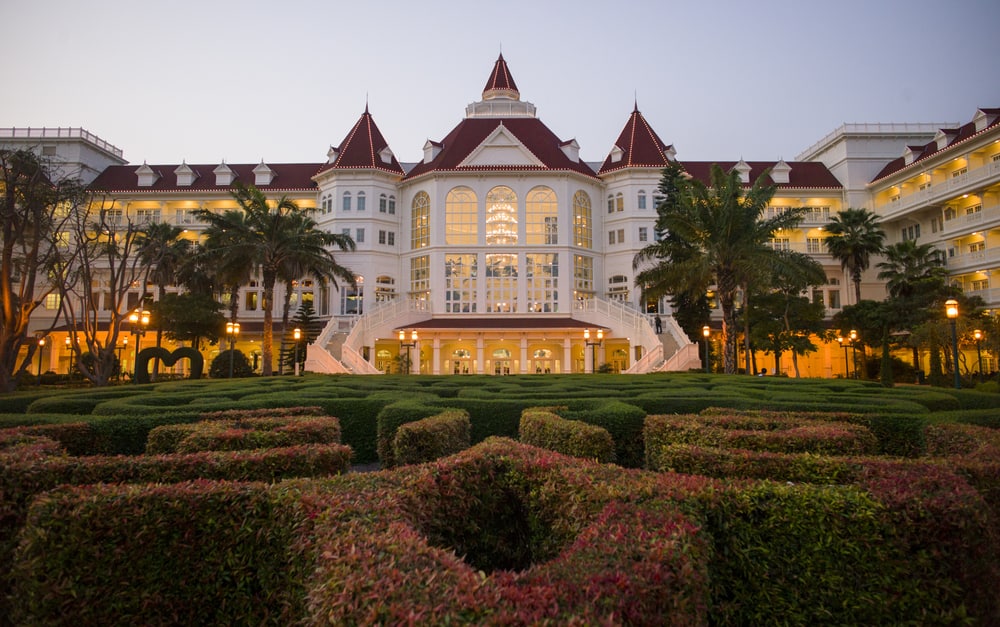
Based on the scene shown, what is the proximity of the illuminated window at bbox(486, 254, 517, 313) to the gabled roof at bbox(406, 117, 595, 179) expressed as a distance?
7.05 meters

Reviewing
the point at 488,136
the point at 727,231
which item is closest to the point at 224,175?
the point at 488,136

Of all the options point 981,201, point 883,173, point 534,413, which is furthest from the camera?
point 883,173

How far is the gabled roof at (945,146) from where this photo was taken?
41.1 metres

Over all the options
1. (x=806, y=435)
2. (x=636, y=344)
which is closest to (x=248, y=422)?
(x=806, y=435)

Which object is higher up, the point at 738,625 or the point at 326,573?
the point at 326,573

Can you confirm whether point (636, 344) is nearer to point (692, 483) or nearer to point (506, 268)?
point (506, 268)

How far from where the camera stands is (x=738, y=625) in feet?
14.5

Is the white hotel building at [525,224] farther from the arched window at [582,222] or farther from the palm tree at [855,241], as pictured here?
the palm tree at [855,241]

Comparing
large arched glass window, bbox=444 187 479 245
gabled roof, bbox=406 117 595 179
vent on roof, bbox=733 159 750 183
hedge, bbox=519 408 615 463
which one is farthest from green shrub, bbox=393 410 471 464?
vent on roof, bbox=733 159 750 183

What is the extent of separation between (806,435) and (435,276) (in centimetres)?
3950

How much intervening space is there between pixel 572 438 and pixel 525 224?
3889 centimetres

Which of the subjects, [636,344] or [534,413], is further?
[636,344]

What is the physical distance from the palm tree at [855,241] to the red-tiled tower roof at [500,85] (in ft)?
96.9

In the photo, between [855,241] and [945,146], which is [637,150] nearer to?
[855,241]
